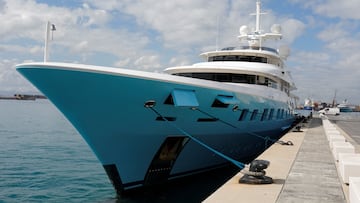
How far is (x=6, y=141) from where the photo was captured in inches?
960

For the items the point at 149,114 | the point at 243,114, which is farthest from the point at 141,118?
the point at 243,114

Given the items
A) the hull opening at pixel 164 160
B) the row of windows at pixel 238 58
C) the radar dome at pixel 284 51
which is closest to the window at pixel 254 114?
the hull opening at pixel 164 160

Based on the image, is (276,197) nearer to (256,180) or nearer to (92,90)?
(256,180)

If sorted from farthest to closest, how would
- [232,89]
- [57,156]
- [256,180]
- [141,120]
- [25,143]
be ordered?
[25,143]
[57,156]
[232,89]
[141,120]
[256,180]

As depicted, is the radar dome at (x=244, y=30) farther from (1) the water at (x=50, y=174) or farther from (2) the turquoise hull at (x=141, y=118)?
(1) the water at (x=50, y=174)

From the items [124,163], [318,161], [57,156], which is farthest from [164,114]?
[57,156]

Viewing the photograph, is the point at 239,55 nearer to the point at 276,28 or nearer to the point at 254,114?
the point at 254,114

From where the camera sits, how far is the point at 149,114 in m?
10.2

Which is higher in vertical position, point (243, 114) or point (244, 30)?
point (244, 30)

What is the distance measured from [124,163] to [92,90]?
256 centimetres

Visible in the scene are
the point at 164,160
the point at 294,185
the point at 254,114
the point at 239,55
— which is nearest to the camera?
the point at 294,185

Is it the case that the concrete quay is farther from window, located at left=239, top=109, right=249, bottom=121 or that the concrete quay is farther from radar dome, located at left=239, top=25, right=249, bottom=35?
radar dome, located at left=239, top=25, right=249, bottom=35

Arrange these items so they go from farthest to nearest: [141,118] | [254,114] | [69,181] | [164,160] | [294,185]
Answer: [254,114] → [69,181] → [164,160] → [141,118] → [294,185]

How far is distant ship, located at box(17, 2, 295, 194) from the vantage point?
9.16m
